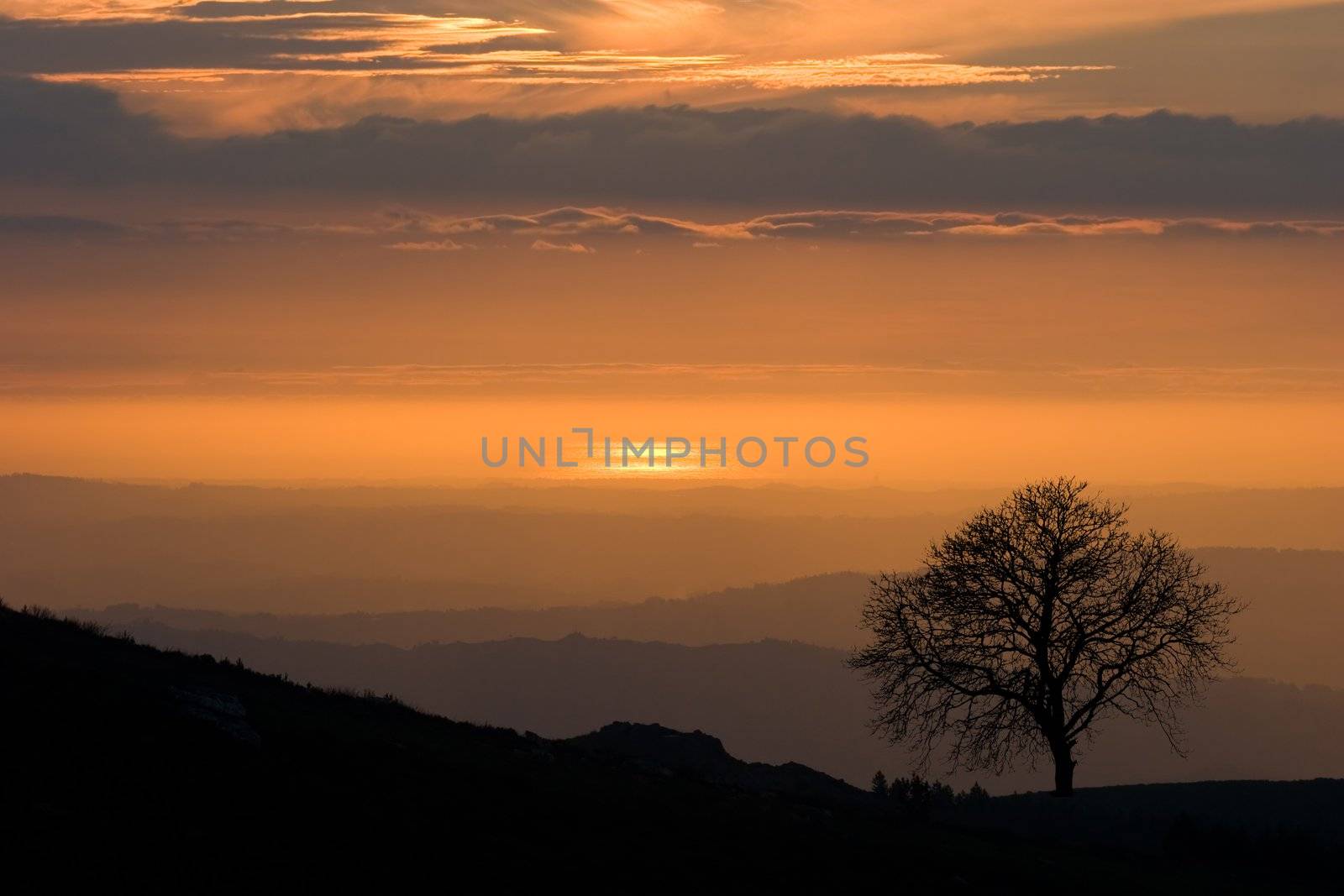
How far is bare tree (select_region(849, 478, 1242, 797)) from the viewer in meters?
54.9

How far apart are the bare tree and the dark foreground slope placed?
11214 millimetres

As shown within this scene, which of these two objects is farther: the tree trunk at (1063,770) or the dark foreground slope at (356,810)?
the tree trunk at (1063,770)

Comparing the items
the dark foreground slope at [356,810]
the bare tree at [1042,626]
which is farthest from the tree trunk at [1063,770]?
the dark foreground slope at [356,810]

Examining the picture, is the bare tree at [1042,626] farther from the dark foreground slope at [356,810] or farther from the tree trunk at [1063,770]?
the dark foreground slope at [356,810]

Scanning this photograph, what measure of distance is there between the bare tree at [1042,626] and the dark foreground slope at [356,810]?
1121 centimetres

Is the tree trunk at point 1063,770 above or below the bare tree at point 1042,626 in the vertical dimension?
below

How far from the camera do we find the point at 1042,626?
182 feet

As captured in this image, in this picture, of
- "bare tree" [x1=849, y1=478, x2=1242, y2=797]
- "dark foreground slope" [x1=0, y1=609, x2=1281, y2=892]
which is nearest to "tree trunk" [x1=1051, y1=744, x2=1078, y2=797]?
"bare tree" [x1=849, y1=478, x2=1242, y2=797]

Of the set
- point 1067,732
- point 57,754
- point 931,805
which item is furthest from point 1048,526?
point 57,754

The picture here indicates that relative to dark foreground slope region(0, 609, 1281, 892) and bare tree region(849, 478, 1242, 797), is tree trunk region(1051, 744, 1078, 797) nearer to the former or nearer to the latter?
bare tree region(849, 478, 1242, 797)

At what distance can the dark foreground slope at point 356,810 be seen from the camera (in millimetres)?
29703

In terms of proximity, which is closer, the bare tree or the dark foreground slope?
the dark foreground slope

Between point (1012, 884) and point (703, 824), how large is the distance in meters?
7.48

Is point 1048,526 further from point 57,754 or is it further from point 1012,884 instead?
point 57,754
